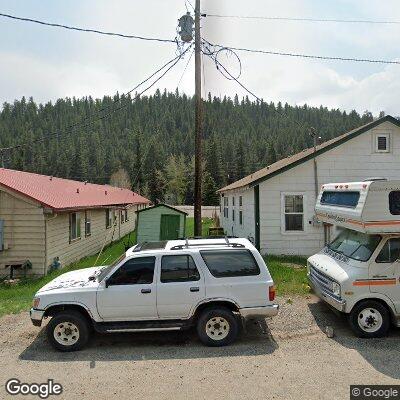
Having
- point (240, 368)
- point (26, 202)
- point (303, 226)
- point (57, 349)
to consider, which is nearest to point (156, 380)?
point (240, 368)

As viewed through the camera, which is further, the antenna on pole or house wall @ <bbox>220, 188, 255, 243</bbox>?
house wall @ <bbox>220, 188, 255, 243</bbox>

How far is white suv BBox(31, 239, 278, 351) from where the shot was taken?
6.23 metres

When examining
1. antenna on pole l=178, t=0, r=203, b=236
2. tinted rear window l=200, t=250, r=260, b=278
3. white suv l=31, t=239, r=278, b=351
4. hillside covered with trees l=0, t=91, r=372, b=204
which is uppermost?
hillside covered with trees l=0, t=91, r=372, b=204

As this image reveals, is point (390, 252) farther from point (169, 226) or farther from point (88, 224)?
point (88, 224)

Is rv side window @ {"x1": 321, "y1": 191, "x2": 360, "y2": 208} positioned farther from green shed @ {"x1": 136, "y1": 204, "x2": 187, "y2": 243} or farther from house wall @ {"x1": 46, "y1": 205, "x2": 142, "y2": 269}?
green shed @ {"x1": 136, "y1": 204, "x2": 187, "y2": 243}

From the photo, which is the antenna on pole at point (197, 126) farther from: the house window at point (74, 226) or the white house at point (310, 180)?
the house window at point (74, 226)

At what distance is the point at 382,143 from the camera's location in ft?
48.4

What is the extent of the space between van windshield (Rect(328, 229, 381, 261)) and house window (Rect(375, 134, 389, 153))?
7.92 m

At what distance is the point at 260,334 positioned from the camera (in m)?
6.93

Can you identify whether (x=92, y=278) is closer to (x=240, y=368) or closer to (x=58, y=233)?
(x=240, y=368)

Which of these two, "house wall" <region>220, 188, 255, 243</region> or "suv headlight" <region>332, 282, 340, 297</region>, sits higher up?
"house wall" <region>220, 188, 255, 243</region>

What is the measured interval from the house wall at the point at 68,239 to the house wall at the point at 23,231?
29 cm

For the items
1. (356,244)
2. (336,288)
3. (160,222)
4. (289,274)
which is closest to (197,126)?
(289,274)

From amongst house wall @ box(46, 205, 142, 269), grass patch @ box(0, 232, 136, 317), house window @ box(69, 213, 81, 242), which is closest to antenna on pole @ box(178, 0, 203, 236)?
grass patch @ box(0, 232, 136, 317)
